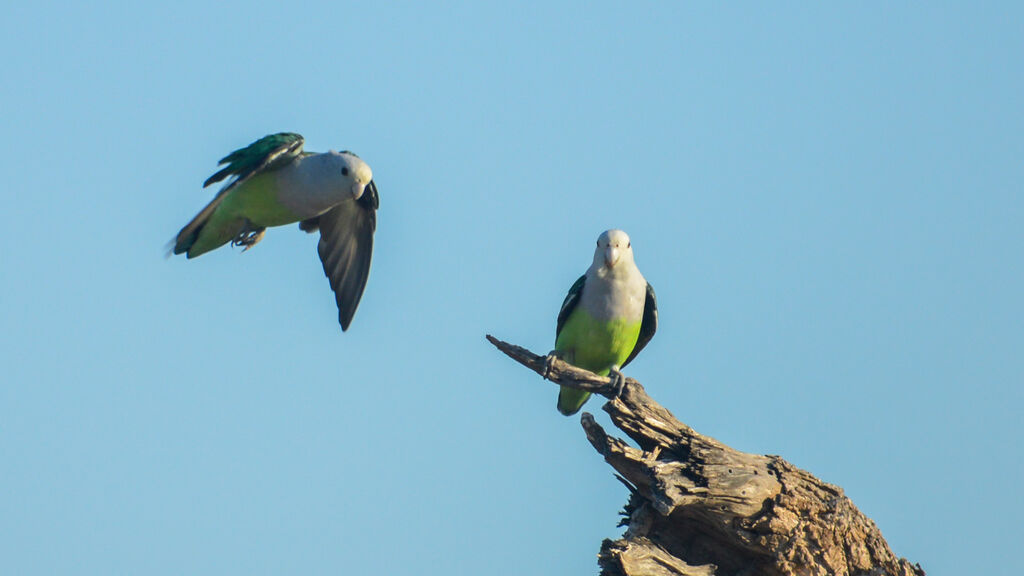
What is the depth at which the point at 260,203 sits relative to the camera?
14281 millimetres

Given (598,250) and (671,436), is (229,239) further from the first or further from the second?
(671,436)

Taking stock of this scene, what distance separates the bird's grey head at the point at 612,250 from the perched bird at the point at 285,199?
3238 millimetres

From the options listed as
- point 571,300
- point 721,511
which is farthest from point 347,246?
point 721,511

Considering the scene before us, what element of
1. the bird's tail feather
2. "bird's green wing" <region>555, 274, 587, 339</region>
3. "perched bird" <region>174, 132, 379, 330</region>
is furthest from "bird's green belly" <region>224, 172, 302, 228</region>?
→ "bird's green wing" <region>555, 274, 587, 339</region>

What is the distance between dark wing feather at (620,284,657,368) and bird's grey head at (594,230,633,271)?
63 centimetres

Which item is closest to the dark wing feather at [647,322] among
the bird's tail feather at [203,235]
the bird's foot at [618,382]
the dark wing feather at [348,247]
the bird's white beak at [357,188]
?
the bird's foot at [618,382]

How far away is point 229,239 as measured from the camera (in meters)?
15.1

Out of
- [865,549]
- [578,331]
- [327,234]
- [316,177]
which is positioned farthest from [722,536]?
[327,234]

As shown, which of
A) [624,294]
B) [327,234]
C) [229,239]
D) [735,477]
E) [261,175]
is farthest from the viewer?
[327,234]

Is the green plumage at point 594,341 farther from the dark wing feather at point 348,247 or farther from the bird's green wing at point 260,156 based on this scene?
the bird's green wing at point 260,156

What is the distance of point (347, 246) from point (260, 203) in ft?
6.73

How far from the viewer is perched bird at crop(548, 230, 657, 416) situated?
1314cm

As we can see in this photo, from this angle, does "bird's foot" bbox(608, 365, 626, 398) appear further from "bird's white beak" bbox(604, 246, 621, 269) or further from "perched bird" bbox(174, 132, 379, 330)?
"perched bird" bbox(174, 132, 379, 330)

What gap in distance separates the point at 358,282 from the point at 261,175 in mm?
2357
